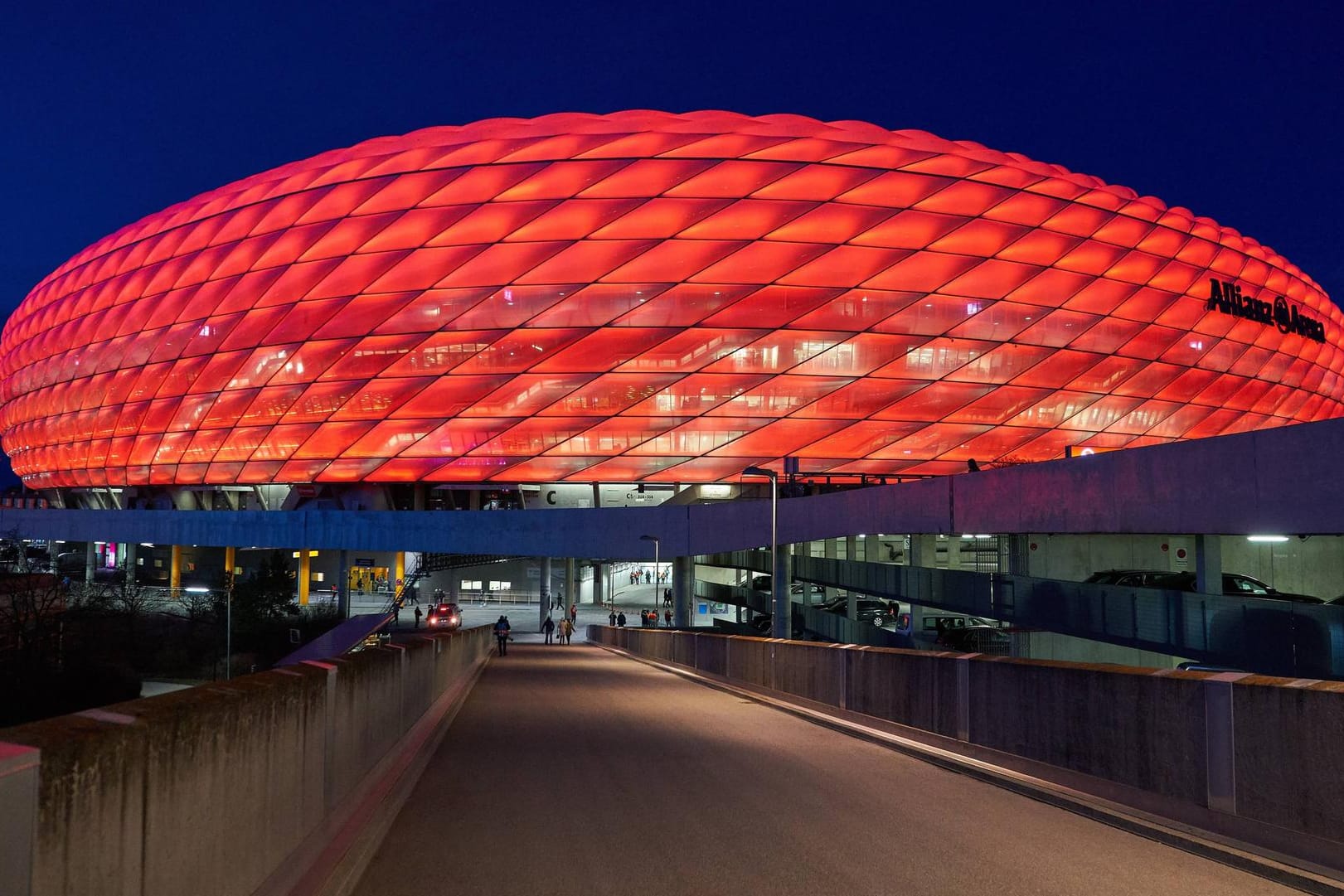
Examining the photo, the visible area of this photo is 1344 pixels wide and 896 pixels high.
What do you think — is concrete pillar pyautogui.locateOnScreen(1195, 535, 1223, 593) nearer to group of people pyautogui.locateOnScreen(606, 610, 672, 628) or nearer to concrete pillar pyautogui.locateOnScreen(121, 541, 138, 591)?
group of people pyautogui.locateOnScreen(606, 610, 672, 628)

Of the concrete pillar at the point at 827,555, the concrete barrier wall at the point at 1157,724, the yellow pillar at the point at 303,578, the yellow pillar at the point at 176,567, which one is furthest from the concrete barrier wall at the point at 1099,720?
the yellow pillar at the point at 176,567

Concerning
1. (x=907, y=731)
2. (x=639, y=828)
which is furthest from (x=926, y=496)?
(x=639, y=828)

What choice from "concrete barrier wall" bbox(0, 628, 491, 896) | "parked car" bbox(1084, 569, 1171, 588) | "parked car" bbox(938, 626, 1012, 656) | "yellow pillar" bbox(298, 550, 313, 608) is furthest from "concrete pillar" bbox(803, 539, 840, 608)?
"concrete barrier wall" bbox(0, 628, 491, 896)

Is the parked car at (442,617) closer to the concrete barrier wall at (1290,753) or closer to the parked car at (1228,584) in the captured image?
the parked car at (1228,584)

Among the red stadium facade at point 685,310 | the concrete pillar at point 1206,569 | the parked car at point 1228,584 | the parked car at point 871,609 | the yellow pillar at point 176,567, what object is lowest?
the parked car at point 871,609

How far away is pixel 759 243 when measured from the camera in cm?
5816

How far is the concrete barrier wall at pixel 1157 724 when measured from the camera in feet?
25.3

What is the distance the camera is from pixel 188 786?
17.1 feet

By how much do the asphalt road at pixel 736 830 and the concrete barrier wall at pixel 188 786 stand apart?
2.56 ft

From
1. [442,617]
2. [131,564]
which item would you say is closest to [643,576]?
[131,564]

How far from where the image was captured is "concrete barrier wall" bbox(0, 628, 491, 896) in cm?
409

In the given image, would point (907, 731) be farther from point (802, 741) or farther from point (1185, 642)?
point (1185, 642)

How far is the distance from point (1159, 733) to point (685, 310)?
50.1 metres

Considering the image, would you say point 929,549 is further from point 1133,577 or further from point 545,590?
point 545,590
